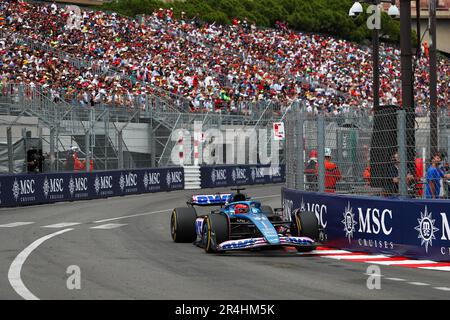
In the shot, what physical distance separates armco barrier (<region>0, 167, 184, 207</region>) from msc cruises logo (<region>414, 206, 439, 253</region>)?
16257mm

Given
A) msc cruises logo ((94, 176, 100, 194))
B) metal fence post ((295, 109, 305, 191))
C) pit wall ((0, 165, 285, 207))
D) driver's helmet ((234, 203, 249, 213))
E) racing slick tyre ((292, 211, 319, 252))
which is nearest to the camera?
racing slick tyre ((292, 211, 319, 252))

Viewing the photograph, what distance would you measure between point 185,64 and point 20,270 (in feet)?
122

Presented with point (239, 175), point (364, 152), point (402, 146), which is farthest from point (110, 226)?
point (239, 175)

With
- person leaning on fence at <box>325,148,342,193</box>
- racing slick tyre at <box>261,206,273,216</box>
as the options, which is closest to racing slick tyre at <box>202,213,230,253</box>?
racing slick tyre at <box>261,206,273,216</box>

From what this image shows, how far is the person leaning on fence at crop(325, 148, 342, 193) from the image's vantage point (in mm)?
17609

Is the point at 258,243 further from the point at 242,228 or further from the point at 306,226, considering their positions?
the point at 242,228

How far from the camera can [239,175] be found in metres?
43.9

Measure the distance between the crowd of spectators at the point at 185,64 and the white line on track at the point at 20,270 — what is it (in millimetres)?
18848

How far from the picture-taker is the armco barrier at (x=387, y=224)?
14875 millimetres

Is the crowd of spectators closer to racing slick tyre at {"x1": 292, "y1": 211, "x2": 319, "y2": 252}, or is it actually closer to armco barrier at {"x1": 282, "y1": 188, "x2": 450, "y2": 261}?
armco barrier at {"x1": 282, "y1": 188, "x2": 450, "y2": 261}

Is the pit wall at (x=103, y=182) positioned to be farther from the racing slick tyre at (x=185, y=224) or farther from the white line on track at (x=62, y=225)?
the racing slick tyre at (x=185, y=224)
